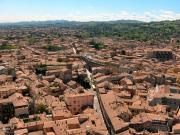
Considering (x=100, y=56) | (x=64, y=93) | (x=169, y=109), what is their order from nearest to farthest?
1. (x=169, y=109)
2. (x=64, y=93)
3. (x=100, y=56)

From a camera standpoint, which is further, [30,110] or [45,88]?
[45,88]

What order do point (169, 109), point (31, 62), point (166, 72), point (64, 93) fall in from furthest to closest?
point (31, 62) → point (166, 72) → point (64, 93) → point (169, 109)

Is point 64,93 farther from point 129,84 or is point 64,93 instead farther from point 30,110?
point 129,84

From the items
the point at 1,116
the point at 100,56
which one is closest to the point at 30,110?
the point at 1,116

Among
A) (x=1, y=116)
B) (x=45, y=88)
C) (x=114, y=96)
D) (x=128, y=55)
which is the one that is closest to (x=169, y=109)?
(x=114, y=96)

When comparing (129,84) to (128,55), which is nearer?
(129,84)

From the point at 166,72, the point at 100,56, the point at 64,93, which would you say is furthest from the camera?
the point at 100,56

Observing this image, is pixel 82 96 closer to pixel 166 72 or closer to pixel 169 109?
pixel 169 109

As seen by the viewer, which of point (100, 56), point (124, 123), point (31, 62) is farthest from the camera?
point (100, 56)
